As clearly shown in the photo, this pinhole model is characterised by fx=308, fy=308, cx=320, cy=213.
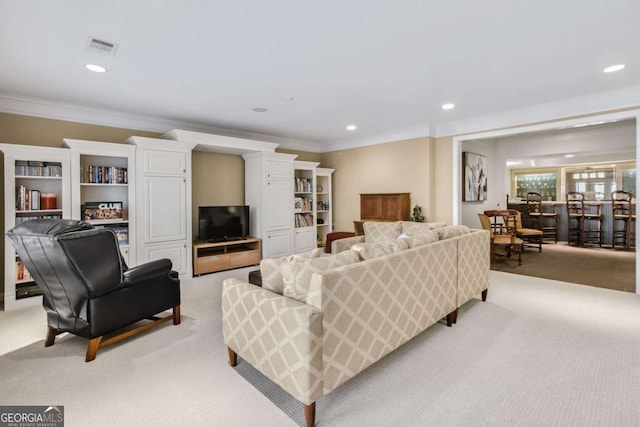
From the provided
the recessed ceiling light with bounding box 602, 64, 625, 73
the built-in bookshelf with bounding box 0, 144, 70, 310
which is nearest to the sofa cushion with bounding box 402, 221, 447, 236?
the recessed ceiling light with bounding box 602, 64, 625, 73

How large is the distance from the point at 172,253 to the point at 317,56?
3.42 m

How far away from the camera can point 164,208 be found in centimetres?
442

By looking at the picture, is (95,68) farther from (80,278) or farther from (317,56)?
(317,56)

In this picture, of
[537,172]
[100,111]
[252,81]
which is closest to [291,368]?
[252,81]

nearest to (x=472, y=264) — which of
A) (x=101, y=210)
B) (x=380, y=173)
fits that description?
(x=380, y=173)

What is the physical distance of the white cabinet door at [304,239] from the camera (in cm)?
614

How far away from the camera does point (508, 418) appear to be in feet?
5.54

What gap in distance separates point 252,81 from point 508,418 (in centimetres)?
348

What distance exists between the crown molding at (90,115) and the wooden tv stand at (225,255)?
6.37 ft

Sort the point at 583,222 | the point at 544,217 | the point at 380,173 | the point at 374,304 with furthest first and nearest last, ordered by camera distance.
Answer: the point at 544,217 → the point at 583,222 → the point at 380,173 → the point at 374,304

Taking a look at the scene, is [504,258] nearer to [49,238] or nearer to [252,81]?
[252,81]

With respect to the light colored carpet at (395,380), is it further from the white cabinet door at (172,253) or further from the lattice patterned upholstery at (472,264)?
the white cabinet door at (172,253)

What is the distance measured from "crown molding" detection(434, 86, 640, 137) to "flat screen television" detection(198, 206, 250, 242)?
384 centimetres

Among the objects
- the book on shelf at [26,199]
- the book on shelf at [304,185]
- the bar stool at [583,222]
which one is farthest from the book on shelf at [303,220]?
the bar stool at [583,222]
